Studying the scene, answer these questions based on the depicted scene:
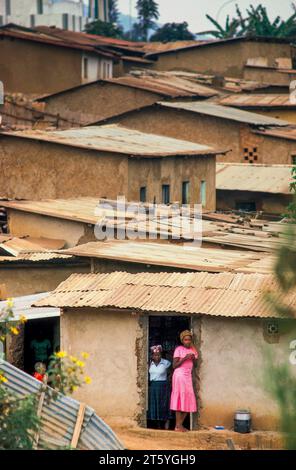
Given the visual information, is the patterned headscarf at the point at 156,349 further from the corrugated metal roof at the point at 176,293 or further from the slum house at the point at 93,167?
the slum house at the point at 93,167

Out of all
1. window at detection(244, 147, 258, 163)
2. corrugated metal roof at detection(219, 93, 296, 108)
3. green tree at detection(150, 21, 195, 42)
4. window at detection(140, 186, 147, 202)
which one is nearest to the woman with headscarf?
window at detection(140, 186, 147, 202)

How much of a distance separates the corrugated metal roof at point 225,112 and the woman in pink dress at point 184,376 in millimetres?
21927

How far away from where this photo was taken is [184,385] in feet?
50.6

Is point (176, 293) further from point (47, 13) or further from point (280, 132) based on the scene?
point (47, 13)

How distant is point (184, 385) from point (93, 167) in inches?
558

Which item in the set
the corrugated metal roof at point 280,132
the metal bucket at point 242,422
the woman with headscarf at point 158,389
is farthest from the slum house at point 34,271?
the corrugated metal roof at point 280,132

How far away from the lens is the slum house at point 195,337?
15297 mm

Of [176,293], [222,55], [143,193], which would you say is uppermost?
[222,55]

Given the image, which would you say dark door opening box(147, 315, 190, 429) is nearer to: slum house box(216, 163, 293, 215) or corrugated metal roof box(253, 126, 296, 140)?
slum house box(216, 163, 293, 215)

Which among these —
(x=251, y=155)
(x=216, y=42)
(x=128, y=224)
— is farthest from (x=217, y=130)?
(x=128, y=224)

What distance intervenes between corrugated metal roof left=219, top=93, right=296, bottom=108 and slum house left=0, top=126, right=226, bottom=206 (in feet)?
33.4

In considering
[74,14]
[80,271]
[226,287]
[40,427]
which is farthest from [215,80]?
[74,14]

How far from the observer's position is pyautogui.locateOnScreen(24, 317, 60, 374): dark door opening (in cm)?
1786
